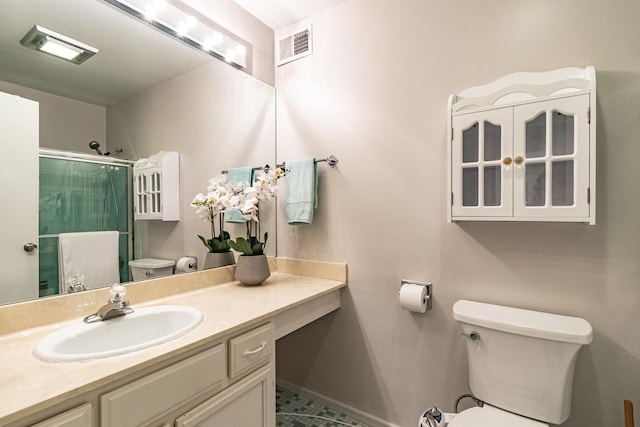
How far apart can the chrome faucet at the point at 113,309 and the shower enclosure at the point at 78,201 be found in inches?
8.0

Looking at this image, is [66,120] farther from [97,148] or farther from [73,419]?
[73,419]

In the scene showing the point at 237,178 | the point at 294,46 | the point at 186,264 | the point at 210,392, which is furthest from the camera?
the point at 294,46

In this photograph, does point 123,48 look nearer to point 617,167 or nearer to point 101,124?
point 101,124

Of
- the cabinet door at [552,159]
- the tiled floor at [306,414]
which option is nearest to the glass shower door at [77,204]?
the tiled floor at [306,414]

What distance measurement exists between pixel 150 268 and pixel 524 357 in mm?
1629

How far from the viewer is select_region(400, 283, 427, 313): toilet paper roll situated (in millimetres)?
1425

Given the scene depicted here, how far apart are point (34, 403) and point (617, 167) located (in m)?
1.86

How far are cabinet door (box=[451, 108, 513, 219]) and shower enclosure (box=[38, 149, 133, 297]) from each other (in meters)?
1.46

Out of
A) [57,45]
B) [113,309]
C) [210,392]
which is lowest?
[210,392]

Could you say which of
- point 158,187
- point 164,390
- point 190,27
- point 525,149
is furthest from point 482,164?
point 190,27

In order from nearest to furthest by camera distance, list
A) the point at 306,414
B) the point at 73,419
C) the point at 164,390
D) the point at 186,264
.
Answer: the point at 73,419, the point at 164,390, the point at 186,264, the point at 306,414

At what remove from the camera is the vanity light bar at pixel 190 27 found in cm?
142

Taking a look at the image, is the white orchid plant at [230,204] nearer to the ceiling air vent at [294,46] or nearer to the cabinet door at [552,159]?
the ceiling air vent at [294,46]

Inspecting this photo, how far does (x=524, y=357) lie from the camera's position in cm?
113
